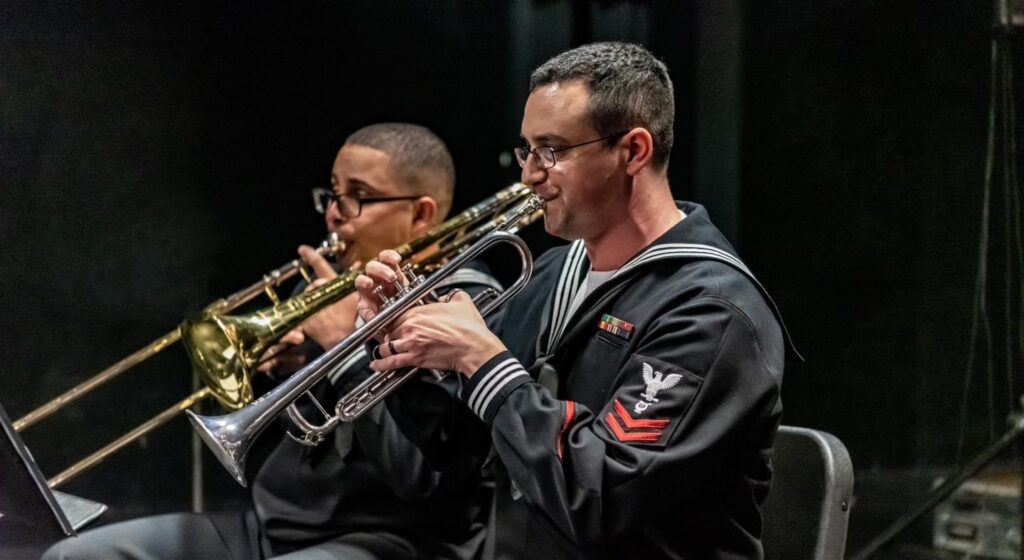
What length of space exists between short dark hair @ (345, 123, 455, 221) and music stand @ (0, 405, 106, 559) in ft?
4.04

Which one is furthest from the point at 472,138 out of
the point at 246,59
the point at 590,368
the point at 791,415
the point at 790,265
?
the point at 590,368

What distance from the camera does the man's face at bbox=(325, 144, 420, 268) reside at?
258 cm

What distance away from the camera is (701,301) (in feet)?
5.56

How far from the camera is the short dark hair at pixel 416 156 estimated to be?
2.62 m

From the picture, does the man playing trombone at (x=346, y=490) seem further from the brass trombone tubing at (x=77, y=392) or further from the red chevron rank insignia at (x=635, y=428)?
the red chevron rank insignia at (x=635, y=428)

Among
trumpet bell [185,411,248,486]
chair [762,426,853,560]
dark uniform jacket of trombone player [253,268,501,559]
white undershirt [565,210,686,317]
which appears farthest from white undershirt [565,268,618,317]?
trumpet bell [185,411,248,486]

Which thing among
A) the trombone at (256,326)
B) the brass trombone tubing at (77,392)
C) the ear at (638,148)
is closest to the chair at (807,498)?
the ear at (638,148)

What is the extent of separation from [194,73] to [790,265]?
5.29 ft

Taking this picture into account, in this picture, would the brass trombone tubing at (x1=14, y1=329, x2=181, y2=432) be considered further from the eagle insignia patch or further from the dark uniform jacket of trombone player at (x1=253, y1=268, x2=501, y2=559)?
the eagle insignia patch

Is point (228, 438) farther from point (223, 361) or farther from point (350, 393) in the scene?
point (223, 361)

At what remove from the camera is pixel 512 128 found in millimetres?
3012

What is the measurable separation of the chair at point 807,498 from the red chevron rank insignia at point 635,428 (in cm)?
37

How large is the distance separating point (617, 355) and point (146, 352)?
1.31 m

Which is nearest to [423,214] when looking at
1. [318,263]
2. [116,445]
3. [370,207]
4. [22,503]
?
[370,207]
